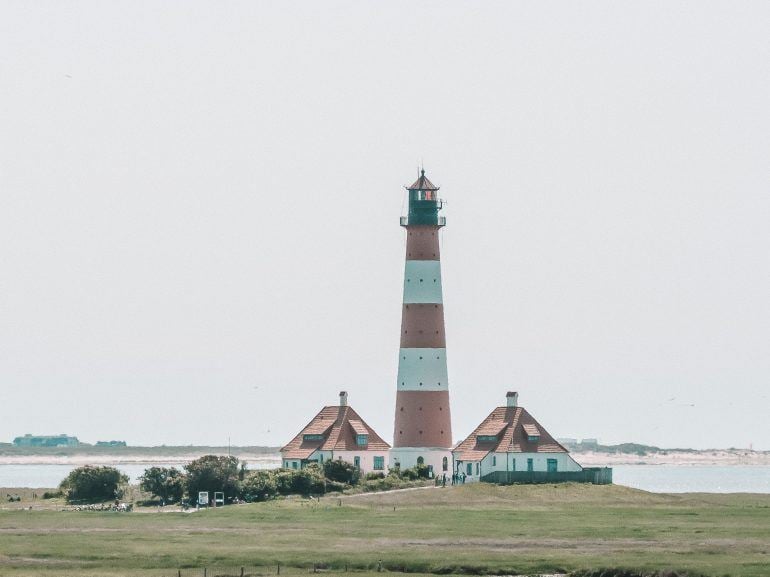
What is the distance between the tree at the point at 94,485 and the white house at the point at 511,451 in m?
22.0

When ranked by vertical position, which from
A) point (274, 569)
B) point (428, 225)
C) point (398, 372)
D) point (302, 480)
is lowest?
point (274, 569)

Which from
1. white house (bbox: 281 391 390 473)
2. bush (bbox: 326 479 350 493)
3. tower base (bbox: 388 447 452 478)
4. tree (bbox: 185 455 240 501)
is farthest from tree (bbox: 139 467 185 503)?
tower base (bbox: 388 447 452 478)

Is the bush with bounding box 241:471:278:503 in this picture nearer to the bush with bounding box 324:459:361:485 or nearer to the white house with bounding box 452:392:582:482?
Result: the bush with bounding box 324:459:361:485

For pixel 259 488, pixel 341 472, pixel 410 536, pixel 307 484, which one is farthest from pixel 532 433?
pixel 410 536

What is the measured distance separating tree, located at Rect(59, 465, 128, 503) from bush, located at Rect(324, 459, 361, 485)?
12401mm

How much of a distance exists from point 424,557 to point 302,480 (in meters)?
30.7

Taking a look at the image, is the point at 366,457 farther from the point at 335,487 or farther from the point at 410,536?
the point at 410,536

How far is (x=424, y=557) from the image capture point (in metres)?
69.4

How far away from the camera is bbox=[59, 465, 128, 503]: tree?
3935 inches

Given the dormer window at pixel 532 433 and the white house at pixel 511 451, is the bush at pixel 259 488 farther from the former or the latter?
the dormer window at pixel 532 433

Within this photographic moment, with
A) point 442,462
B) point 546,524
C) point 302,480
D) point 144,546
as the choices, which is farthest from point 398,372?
point 144,546

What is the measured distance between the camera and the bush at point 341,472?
4109 inches

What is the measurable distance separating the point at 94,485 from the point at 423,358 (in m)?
22.2

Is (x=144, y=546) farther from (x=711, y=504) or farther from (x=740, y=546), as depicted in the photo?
(x=711, y=504)
